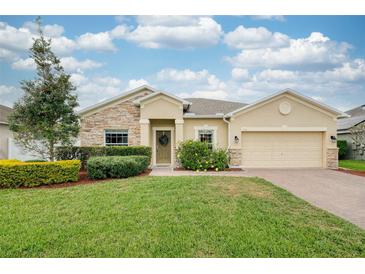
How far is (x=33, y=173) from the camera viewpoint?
26.7ft

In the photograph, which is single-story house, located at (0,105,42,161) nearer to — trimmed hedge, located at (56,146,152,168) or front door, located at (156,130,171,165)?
trimmed hedge, located at (56,146,152,168)

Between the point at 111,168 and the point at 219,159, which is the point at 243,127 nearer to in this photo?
the point at 219,159

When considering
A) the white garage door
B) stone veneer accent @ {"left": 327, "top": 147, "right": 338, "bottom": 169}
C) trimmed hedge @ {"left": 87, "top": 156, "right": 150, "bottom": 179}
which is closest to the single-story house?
trimmed hedge @ {"left": 87, "top": 156, "right": 150, "bottom": 179}

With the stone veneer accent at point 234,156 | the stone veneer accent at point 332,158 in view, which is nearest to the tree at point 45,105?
the stone veneer accent at point 234,156

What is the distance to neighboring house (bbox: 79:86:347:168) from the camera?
42.3 ft

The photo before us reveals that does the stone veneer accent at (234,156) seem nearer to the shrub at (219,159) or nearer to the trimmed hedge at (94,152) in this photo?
the shrub at (219,159)

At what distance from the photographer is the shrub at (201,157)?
39.3 feet

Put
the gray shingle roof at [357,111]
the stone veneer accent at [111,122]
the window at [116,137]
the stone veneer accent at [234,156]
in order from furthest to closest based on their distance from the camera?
the gray shingle roof at [357,111]
the window at [116,137]
the stone veneer accent at [111,122]
the stone veneer accent at [234,156]

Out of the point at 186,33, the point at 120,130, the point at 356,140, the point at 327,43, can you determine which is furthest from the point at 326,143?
the point at 120,130

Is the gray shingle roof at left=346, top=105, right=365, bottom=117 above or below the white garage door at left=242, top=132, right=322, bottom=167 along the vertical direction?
above

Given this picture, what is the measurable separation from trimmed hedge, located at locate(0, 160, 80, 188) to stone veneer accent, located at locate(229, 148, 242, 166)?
317 inches

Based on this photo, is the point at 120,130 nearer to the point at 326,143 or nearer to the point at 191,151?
the point at 191,151

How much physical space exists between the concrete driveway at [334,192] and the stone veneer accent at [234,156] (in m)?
3.23

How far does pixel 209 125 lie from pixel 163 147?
3.14 metres
